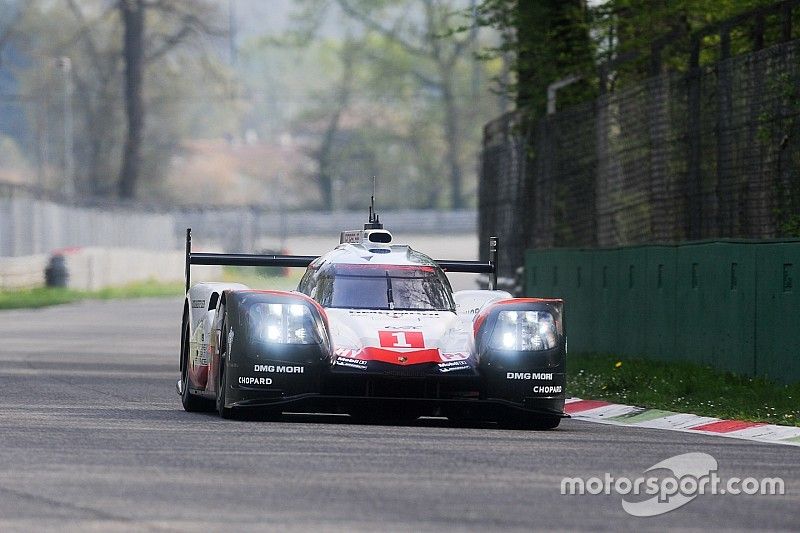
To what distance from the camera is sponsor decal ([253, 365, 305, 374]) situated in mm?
13492

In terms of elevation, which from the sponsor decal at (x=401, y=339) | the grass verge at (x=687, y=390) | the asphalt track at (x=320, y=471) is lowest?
the asphalt track at (x=320, y=471)

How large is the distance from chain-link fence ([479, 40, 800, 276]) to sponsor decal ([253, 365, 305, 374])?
5.69 metres

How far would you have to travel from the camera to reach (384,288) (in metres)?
14.7

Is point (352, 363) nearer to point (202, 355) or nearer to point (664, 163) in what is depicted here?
point (202, 355)

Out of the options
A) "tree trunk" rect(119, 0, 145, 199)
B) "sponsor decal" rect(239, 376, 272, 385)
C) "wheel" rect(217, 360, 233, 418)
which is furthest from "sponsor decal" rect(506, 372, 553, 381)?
"tree trunk" rect(119, 0, 145, 199)

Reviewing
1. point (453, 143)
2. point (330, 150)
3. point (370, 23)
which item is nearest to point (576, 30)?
point (370, 23)

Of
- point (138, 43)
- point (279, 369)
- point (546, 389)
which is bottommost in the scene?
point (546, 389)

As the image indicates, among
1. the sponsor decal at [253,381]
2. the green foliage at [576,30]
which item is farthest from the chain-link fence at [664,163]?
the sponsor decal at [253,381]

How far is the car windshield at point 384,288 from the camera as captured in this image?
14539 millimetres

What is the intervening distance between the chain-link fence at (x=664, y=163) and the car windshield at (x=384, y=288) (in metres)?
3.94

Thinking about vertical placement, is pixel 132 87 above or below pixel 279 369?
above

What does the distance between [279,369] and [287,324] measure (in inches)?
12.8

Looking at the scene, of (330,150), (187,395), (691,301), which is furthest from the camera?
(330,150)

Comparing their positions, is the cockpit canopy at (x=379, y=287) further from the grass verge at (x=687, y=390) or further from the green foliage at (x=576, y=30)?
the green foliage at (x=576, y=30)
